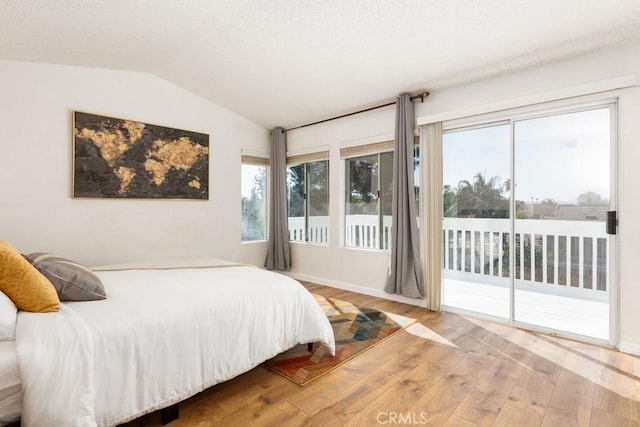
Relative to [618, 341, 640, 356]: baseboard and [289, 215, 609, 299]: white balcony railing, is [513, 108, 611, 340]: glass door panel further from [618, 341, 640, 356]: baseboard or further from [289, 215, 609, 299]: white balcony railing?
[618, 341, 640, 356]: baseboard

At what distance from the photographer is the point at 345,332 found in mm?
2842

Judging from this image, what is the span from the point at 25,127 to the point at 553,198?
4961mm

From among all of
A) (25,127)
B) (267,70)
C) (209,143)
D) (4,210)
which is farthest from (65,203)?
(267,70)

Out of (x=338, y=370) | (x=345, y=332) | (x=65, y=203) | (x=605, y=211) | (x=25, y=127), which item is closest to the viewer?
(x=338, y=370)

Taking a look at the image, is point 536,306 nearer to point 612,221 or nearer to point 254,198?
point 612,221

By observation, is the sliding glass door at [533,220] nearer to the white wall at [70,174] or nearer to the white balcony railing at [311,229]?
the white balcony railing at [311,229]

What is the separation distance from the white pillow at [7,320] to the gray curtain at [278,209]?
359 centimetres

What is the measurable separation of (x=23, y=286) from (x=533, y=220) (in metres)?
3.76

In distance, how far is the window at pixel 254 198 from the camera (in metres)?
4.89

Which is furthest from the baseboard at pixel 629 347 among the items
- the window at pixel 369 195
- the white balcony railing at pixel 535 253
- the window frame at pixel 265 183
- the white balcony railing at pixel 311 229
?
the window frame at pixel 265 183

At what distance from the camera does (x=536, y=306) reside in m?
3.07

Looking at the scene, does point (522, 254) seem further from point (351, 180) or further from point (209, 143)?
point (209, 143)

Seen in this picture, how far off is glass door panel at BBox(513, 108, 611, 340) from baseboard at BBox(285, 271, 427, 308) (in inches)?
40.0

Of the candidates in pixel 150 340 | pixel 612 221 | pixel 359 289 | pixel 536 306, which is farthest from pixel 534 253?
pixel 150 340
